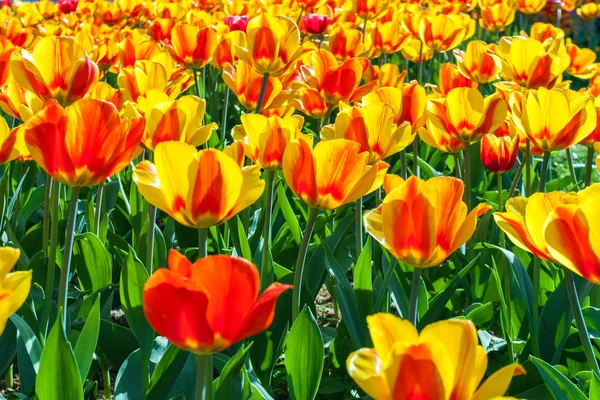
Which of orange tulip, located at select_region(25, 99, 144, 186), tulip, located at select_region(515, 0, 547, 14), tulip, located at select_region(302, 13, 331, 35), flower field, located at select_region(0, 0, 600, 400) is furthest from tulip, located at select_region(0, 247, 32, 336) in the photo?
tulip, located at select_region(515, 0, 547, 14)

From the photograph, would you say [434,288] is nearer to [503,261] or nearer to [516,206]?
[503,261]

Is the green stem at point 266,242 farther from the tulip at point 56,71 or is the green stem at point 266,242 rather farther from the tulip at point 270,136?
the tulip at point 56,71

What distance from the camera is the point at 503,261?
1834 mm

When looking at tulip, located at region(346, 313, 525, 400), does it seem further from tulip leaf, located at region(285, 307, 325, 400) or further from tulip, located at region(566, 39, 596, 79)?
tulip, located at region(566, 39, 596, 79)

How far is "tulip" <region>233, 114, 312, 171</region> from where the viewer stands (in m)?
1.60

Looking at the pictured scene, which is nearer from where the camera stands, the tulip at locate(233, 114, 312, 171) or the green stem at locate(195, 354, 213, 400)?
the green stem at locate(195, 354, 213, 400)

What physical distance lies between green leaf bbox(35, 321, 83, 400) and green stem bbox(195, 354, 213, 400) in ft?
0.93

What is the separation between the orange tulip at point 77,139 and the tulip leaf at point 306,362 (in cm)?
42

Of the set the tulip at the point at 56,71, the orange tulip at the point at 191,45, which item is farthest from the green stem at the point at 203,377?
the orange tulip at the point at 191,45

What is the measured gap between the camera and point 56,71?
69.9 inches

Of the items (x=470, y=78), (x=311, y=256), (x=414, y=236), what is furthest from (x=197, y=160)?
(x=470, y=78)

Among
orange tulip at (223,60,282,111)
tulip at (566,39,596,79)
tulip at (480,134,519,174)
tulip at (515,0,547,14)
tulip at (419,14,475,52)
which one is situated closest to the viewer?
tulip at (480,134,519,174)

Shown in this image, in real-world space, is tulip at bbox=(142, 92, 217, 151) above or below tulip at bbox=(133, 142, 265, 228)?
below

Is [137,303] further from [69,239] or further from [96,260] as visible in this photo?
[96,260]
